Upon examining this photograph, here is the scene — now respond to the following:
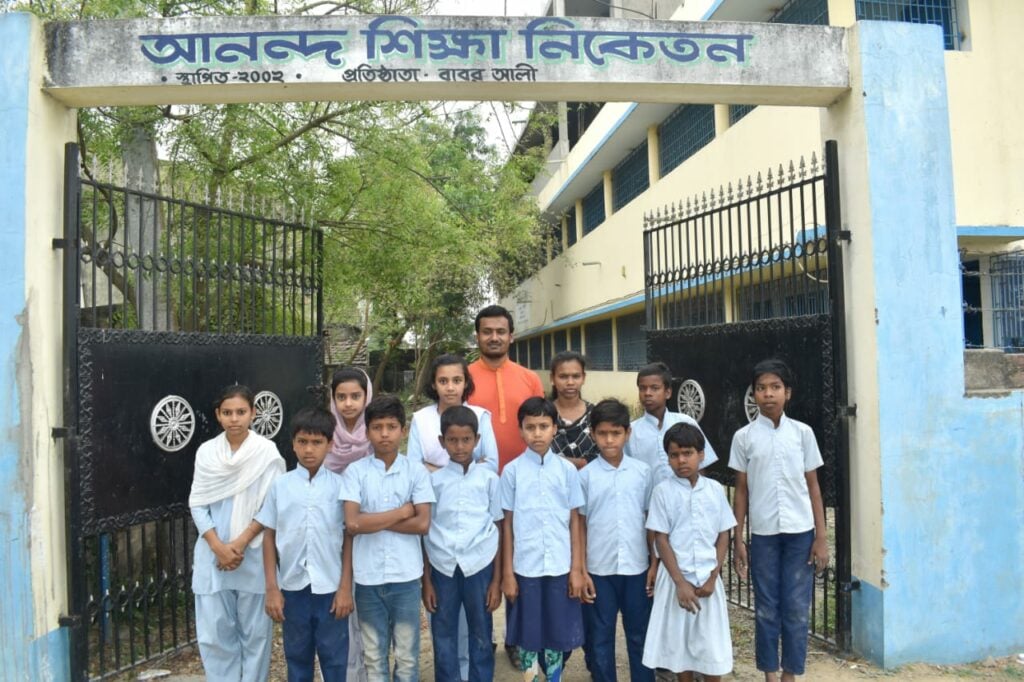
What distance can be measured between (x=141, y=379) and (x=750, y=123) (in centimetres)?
769

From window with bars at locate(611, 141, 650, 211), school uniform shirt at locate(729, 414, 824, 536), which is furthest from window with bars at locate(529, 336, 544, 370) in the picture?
school uniform shirt at locate(729, 414, 824, 536)

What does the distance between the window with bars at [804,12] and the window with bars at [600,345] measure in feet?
32.9

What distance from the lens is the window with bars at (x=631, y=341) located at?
15.5 m

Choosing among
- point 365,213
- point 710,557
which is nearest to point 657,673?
point 710,557

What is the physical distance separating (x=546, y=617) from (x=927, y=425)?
7.16ft

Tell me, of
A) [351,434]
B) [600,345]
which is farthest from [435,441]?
[600,345]

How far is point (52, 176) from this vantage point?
12.0 feet

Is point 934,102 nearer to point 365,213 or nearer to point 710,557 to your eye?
point 710,557

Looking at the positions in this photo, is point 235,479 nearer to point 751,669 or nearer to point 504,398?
point 504,398

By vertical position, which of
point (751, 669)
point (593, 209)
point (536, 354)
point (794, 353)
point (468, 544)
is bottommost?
point (751, 669)

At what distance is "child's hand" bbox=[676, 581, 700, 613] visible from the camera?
3.14 meters

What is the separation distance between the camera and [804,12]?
8398 mm

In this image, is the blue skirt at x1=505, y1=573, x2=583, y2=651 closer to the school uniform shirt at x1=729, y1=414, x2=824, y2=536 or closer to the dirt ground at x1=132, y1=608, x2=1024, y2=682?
the dirt ground at x1=132, y1=608, x2=1024, y2=682

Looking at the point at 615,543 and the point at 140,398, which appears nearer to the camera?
the point at 615,543
